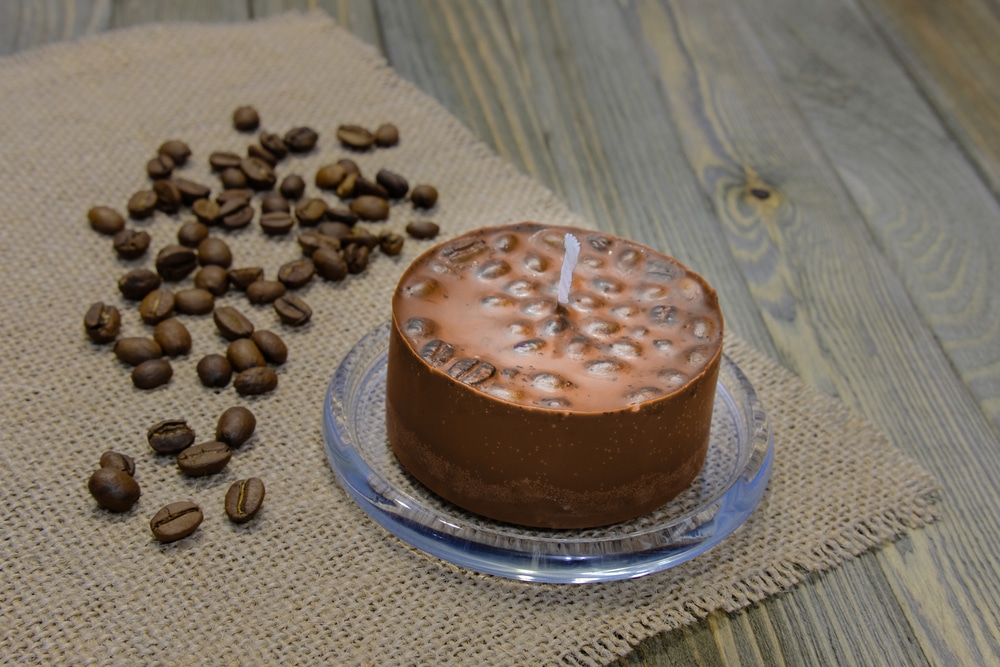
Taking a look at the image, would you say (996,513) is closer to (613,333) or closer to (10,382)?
(613,333)

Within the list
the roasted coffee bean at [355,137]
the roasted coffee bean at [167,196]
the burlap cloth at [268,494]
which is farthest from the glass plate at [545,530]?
the roasted coffee bean at [355,137]

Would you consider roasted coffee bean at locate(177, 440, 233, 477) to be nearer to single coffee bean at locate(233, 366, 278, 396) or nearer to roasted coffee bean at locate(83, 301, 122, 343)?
single coffee bean at locate(233, 366, 278, 396)

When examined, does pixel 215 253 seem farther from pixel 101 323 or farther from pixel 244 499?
pixel 244 499

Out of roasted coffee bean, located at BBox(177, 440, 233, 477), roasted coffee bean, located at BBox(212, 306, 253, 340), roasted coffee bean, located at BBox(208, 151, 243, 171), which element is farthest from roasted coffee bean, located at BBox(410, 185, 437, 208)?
roasted coffee bean, located at BBox(177, 440, 233, 477)

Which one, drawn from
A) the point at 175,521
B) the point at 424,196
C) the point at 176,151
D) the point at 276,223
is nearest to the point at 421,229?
the point at 424,196

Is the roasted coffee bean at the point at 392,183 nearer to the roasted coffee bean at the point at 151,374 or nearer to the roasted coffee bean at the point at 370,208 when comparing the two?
the roasted coffee bean at the point at 370,208

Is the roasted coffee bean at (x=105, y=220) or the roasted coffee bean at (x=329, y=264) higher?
the roasted coffee bean at (x=329, y=264)

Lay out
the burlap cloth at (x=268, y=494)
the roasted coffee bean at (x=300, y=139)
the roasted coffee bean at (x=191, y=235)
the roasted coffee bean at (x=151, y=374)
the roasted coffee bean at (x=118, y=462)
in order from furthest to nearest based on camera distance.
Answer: the roasted coffee bean at (x=300, y=139) → the roasted coffee bean at (x=191, y=235) → the roasted coffee bean at (x=151, y=374) → the roasted coffee bean at (x=118, y=462) → the burlap cloth at (x=268, y=494)
